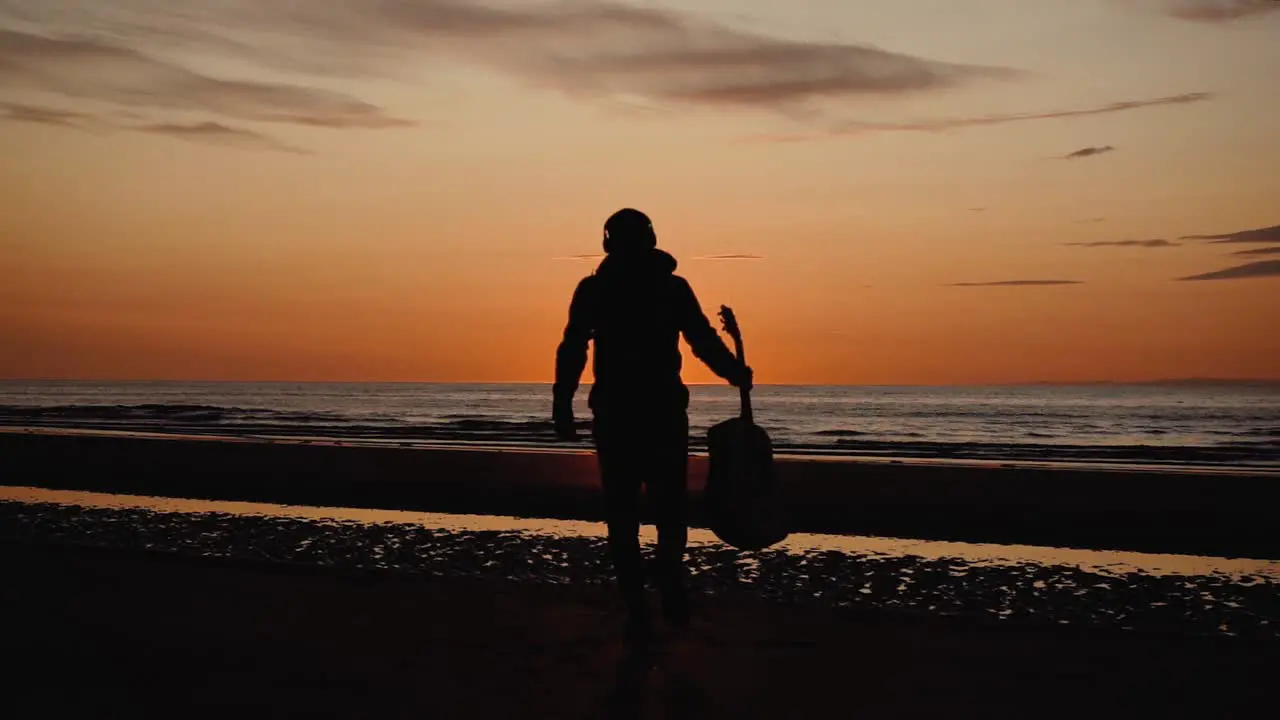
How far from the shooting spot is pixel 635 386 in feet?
19.8

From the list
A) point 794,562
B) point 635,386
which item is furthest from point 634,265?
point 794,562

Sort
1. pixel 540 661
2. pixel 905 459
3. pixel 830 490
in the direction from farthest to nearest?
pixel 905 459
pixel 830 490
pixel 540 661

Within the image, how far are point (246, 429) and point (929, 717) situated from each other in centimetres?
4244

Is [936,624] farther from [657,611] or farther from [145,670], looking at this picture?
[145,670]

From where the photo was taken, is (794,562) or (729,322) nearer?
(729,322)

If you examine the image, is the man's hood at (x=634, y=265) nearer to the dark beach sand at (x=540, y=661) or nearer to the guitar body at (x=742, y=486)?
the guitar body at (x=742, y=486)

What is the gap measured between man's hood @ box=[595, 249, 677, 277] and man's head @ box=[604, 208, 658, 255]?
31mm

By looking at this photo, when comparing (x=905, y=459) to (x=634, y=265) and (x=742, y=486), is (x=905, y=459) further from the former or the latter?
(x=634, y=265)

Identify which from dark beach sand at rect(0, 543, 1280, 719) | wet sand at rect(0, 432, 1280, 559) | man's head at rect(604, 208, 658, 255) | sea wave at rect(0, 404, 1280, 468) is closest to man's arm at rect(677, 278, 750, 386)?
man's head at rect(604, 208, 658, 255)

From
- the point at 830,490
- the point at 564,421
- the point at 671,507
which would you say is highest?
the point at 564,421

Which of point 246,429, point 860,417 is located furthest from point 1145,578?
point 860,417

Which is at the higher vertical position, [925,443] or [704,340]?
[704,340]

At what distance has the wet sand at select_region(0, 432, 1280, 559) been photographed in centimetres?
1176

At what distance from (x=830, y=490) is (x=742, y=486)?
940cm
